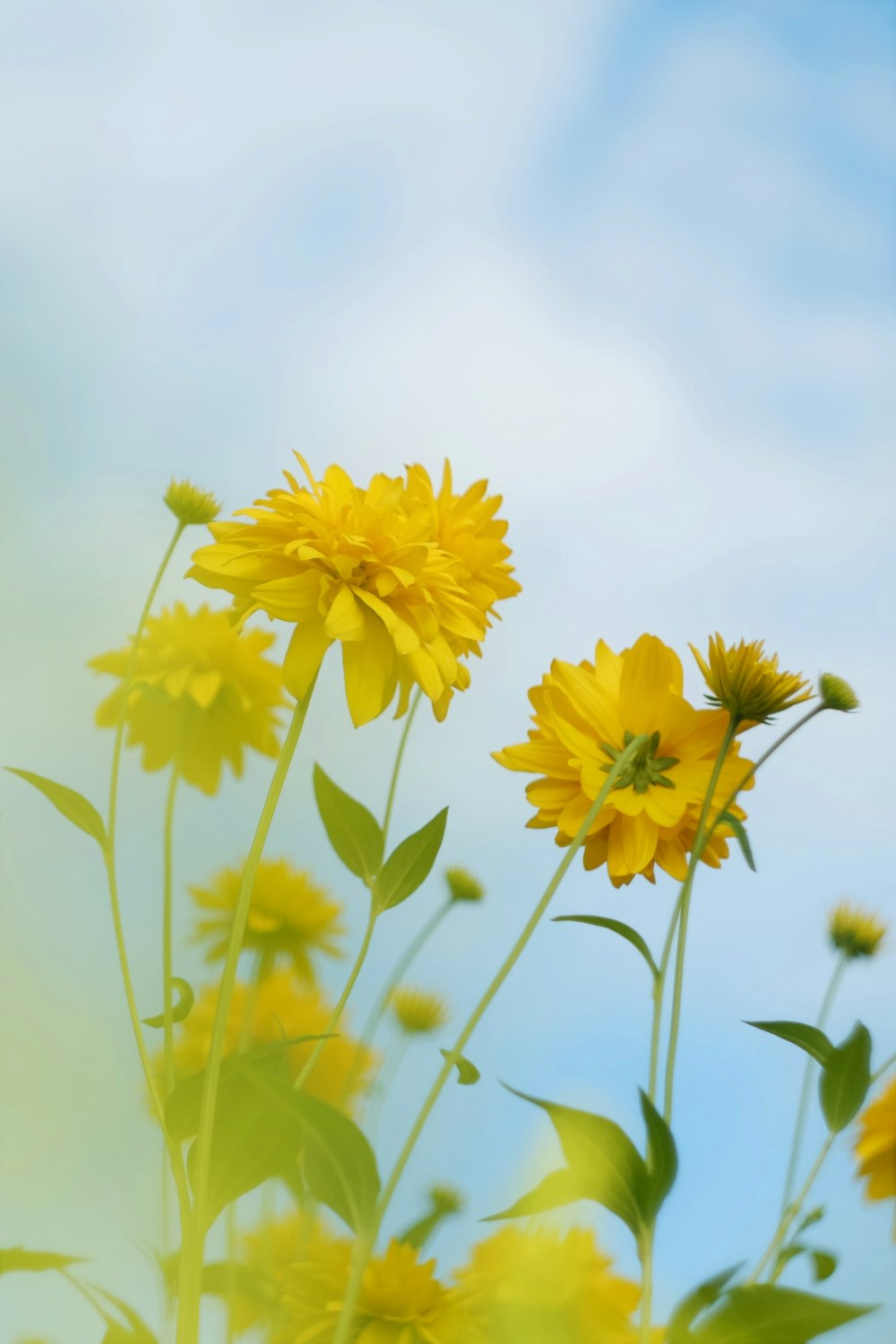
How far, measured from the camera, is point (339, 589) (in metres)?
0.36

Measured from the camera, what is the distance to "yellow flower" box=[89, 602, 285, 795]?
1.49 ft

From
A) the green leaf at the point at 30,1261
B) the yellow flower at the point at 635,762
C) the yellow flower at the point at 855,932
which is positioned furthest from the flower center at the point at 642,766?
the green leaf at the point at 30,1261

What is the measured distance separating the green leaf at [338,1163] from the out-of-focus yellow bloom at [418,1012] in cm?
14

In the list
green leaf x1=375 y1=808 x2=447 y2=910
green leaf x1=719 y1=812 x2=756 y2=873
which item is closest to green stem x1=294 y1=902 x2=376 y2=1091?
green leaf x1=375 y1=808 x2=447 y2=910

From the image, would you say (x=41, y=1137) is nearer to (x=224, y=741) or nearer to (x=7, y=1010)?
(x=7, y=1010)

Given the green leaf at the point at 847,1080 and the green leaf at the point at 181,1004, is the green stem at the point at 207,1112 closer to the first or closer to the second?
the green leaf at the point at 181,1004

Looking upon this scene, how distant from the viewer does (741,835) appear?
1.16 ft

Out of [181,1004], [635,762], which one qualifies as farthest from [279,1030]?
[635,762]

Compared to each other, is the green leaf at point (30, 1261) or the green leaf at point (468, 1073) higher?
the green leaf at point (468, 1073)

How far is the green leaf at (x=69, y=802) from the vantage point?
0.38 meters

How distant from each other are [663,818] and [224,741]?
0.18 metres

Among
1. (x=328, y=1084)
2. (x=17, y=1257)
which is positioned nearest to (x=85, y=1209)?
(x=17, y=1257)

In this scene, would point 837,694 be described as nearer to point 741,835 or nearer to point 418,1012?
point 741,835

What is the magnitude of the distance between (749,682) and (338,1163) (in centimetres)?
18
